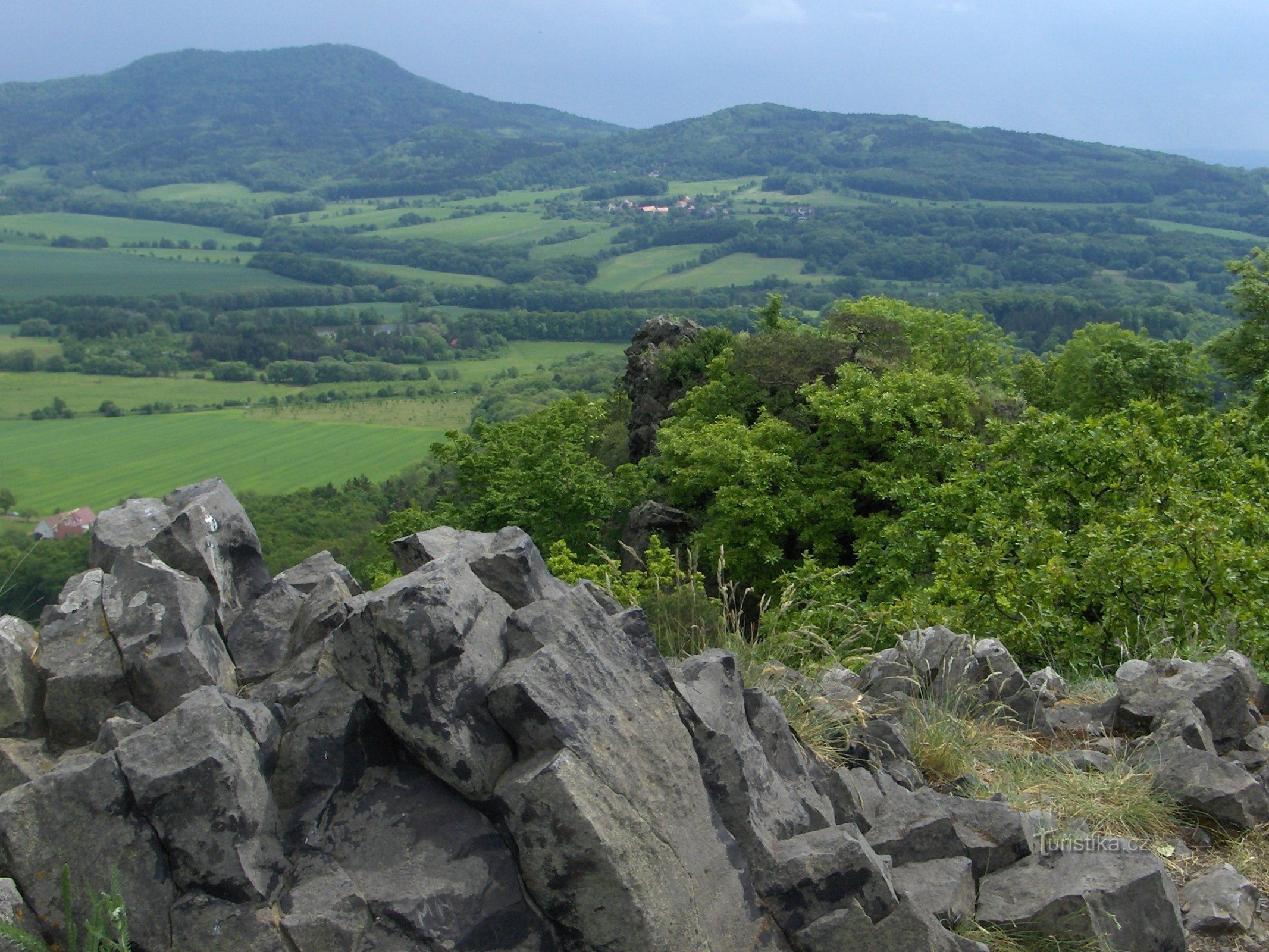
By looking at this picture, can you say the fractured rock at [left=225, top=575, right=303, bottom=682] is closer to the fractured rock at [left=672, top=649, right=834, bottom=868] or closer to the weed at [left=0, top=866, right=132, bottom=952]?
the weed at [left=0, top=866, right=132, bottom=952]

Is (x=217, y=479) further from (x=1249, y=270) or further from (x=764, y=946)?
(x=1249, y=270)

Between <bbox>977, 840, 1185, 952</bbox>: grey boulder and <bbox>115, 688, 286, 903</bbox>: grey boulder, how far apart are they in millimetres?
3963

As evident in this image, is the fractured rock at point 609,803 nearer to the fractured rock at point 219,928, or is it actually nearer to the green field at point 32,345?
the fractured rock at point 219,928

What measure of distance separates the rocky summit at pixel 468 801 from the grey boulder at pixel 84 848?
0.01 m

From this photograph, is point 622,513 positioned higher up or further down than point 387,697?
further down

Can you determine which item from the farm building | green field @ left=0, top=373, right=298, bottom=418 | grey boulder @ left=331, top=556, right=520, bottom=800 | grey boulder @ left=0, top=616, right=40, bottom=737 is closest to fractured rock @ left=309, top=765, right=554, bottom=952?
grey boulder @ left=331, top=556, right=520, bottom=800

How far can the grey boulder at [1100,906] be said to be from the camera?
5555mm

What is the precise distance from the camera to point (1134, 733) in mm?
8359

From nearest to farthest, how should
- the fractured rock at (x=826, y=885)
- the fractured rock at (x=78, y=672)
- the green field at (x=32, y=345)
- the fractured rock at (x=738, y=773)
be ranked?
1. the fractured rock at (x=826, y=885)
2. the fractured rock at (x=738, y=773)
3. the fractured rock at (x=78, y=672)
4. the green field at (x=32, y=345)

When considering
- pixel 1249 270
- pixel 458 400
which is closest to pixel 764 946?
pixel 1249 270

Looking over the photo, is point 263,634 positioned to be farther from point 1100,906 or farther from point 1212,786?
point 1212,786

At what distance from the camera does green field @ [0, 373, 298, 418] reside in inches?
4818

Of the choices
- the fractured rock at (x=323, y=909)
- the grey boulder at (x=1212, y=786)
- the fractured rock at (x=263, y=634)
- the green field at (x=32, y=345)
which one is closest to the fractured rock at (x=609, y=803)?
the fractured rock at (x=323, y=909)

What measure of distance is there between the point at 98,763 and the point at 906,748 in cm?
524
